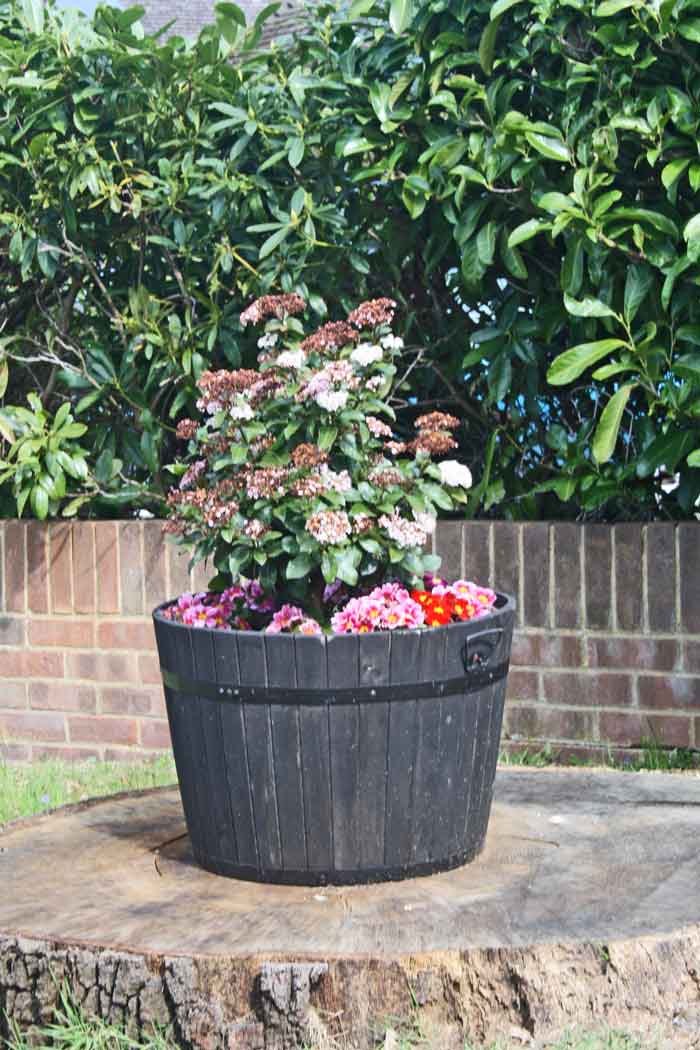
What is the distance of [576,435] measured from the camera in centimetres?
409

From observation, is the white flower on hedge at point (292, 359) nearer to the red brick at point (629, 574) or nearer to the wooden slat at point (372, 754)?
the wooden slat at point (372, 754)

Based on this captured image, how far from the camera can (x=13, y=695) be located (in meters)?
4.88

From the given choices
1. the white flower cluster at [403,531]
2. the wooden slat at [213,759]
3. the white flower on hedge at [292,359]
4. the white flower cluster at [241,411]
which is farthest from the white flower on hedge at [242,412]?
the wooden slat at [213,759]

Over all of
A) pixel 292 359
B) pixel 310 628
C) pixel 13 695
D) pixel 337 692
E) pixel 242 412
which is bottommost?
pixel 13 695

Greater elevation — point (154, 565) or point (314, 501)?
point (314, 501)

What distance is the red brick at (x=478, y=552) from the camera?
4188mm

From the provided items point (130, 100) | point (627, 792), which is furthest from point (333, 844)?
point (130, 100)

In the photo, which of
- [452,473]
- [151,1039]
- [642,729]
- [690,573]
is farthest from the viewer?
[642,729]

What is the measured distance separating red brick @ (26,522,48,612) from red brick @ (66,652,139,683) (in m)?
0.21

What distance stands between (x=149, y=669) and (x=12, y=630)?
0.54 meters

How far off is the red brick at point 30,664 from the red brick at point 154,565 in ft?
1.40

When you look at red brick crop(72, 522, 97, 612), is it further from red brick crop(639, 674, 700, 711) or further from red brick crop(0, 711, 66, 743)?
red brick crop(639, 674, 700, 711)

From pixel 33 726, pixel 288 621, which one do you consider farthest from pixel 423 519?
pixel 33 726

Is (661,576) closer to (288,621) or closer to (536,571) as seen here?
(536,571)
